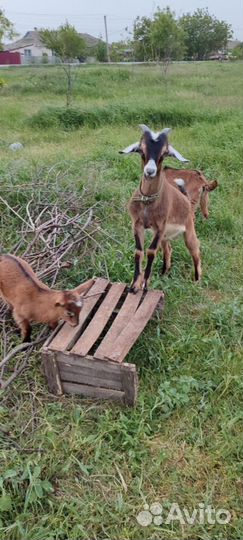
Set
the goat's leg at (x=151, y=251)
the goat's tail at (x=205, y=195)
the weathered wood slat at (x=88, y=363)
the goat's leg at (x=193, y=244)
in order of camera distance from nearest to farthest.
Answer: the weathered wood slat at (x=88, y=363) → the goat's leg at (x=151, y=251) → the goat's leg at (x=193, y=244) → the goat's tail at (x=205, y=195)

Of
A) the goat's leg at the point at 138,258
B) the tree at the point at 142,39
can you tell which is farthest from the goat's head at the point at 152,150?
the tree at the point at 142,39

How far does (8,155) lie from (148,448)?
542 cm

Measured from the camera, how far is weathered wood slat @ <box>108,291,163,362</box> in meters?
2.67

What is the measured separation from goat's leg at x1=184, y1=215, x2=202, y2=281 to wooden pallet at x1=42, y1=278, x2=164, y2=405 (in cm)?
89

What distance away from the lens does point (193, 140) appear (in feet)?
25.9

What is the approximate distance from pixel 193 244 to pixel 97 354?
1.57 m

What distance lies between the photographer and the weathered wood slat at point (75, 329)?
278cm

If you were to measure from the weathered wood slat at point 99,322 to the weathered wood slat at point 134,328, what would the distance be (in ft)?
0.50

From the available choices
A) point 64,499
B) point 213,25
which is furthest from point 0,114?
point 213,25

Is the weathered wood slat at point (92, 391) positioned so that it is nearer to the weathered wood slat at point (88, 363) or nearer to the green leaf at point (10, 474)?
the weathered wood slat at point (88, 363)

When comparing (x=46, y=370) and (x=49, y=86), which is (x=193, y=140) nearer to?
(x=46, y=370)

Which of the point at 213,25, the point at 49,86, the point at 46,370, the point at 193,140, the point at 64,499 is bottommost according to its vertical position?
the point at 64,499

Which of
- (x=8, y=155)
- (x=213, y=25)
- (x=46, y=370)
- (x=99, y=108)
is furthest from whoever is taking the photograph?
(x=213, y=25)

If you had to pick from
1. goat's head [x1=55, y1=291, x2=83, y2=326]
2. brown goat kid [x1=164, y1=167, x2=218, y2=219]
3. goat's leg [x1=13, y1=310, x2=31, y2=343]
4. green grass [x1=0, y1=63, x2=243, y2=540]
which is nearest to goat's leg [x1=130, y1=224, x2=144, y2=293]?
green grass [x1=0, y1=63, x2=243, y2=540]
